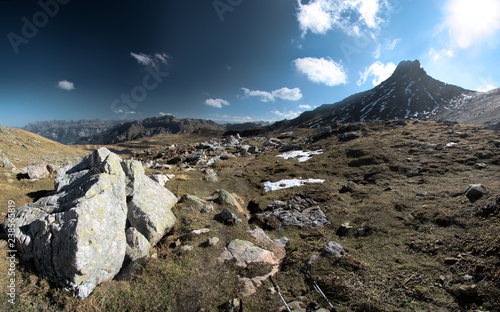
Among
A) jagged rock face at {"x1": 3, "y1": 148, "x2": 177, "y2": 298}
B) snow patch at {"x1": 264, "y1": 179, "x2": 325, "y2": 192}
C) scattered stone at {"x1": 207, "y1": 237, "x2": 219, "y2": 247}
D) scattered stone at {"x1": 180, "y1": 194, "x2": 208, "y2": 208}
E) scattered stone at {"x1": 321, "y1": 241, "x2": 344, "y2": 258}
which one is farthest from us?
snow patch at {"x1": 264, "y1": 179, "x2": 325, "y2": 192}

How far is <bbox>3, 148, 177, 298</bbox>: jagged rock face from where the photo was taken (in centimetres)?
906

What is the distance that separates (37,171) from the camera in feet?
62.5

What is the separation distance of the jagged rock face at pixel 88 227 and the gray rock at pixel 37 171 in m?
7.35

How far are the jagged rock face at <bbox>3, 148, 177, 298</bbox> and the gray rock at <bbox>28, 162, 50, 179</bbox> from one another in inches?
289

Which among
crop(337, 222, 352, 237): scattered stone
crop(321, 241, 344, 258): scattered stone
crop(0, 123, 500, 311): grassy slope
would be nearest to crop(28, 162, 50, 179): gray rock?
crop(0, 123, 500, 311): grassy slope

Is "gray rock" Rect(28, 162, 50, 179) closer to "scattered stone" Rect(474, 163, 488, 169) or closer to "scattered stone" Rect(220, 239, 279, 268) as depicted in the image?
"scattered stone" Rect(220, 239, 279, 268)

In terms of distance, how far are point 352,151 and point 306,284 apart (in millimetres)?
43450

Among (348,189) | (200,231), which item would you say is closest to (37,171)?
(200,231)

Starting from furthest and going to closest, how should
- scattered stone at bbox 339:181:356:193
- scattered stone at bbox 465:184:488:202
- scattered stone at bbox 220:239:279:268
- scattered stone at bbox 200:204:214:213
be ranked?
scattered stone at bbox 339:181:356:193
scattered stone at bbox 200:204:214:213
scattered stone at bbox 465:184:488:202
scattered stone at bbox 220:239:279:268

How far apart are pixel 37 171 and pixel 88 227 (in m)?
16.9

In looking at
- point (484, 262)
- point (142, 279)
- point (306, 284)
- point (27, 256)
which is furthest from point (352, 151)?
point (27, 256)

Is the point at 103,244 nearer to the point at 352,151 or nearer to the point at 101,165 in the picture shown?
the point at 101,165

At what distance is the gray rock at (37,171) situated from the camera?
18625mm

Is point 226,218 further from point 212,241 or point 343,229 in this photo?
point 343,229
